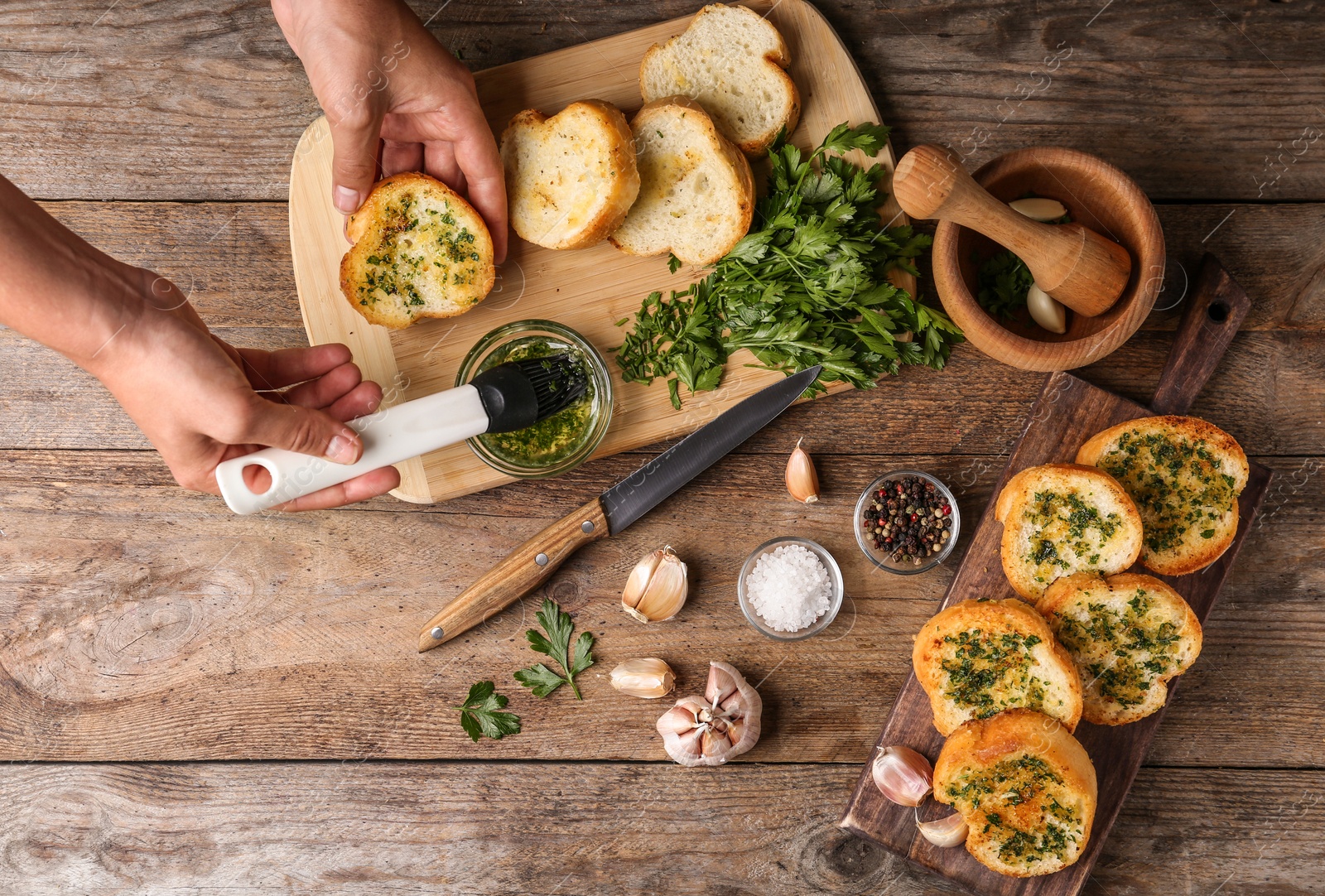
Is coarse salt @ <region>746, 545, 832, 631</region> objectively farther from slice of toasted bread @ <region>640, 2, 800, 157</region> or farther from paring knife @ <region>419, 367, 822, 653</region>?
slice of toasted bread @ <region>640, 2, 800, 157</region>

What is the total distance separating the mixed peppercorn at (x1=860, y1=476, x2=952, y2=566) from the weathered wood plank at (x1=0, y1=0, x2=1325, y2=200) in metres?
0.89

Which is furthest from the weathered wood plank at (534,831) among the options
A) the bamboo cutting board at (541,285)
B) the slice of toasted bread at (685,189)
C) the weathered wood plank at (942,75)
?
the weathered wood plank at (942,75)

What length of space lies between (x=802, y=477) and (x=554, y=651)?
2.61ft

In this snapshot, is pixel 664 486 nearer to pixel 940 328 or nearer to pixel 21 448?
pixel 940 328

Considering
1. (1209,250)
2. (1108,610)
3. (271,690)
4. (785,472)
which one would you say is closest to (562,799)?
(271,690)

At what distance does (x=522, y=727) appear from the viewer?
221cm

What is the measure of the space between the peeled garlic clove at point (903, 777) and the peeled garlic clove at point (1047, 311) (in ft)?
3.65

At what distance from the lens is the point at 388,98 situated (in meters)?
1.91

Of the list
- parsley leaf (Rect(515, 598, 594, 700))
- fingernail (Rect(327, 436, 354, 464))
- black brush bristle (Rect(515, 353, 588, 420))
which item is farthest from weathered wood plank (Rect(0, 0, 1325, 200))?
parsley leaf (Rect(515, 598, 594, 700))

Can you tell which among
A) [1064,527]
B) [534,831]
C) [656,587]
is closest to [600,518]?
[656,587]

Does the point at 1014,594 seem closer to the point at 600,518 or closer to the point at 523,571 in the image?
the point at 600,518

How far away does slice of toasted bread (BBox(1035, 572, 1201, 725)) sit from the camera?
1.88 meters

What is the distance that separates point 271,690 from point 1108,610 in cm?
214

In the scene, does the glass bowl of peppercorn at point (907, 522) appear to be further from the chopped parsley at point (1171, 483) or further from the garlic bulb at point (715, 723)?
the garlic bulb at point (715, 723)
